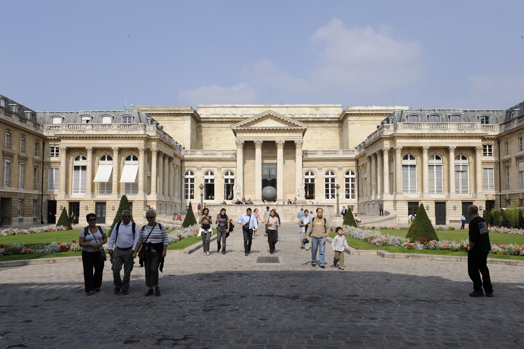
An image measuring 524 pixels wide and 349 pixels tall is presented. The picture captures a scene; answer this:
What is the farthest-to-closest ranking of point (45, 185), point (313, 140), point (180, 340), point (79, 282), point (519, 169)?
1. point (313, 140)
2. point (45, 185)
3. point (519, 169)
4. point (79, 282)
5. point (180, 340)

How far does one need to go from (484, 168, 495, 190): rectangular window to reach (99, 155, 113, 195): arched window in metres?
43.5

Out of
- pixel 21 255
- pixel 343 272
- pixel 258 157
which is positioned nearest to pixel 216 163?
pixel 258 157

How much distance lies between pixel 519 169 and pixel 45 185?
53.1 meters

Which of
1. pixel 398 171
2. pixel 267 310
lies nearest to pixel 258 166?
pixel 398 171

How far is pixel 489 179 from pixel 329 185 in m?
20.0

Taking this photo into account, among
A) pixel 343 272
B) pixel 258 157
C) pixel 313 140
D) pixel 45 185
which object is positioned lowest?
pixel 343 272

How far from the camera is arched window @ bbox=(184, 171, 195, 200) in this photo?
195ft

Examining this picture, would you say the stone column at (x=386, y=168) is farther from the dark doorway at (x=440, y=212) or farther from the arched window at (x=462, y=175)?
the arched window at (x=462, y=175)

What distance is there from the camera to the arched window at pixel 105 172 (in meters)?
45.7

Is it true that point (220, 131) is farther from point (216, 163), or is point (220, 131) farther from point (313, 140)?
point (313, 140)

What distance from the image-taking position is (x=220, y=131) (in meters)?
68.4

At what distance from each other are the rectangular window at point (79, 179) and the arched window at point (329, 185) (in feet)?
104

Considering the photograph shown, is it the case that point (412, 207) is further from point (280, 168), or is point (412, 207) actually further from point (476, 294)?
point (476, 294)

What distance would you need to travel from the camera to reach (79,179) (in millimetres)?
46656
